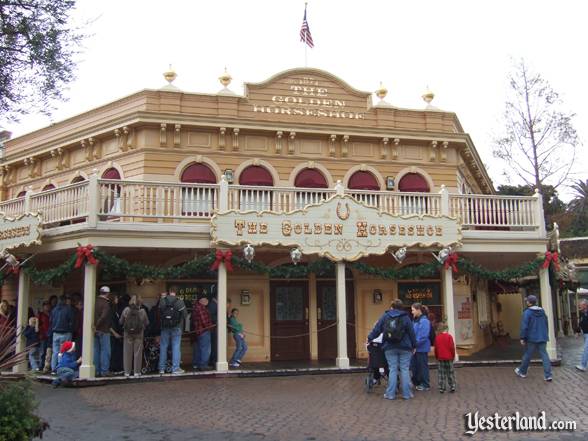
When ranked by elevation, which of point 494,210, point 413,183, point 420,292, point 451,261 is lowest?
point 420,292

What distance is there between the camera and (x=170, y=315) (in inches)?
535

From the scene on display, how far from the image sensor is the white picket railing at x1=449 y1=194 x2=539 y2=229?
16.2m

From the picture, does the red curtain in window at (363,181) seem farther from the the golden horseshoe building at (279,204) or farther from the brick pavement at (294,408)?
the brick pavement at (294,408)

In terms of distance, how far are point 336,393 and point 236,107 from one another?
965 centimetres

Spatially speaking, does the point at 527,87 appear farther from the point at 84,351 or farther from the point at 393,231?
the point at 84,351

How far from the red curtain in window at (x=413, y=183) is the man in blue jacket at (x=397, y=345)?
28.8ft

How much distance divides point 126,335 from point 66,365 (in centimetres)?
138

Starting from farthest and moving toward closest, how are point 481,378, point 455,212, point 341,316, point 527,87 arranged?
point 527,87, point 455,212, point 341,316, point 481,378

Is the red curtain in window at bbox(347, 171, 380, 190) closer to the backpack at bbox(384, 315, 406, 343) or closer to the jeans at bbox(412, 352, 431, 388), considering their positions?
the jeans at bbox(412, 352, 431, 388)

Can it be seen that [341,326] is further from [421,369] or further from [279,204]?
[421,369]

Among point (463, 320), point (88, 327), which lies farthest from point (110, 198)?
point (463, 320)

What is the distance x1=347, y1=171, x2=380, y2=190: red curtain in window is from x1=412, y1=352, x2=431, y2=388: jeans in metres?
7.78

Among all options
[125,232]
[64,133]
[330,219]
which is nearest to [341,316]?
[330,219]

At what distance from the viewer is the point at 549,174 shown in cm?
3180
